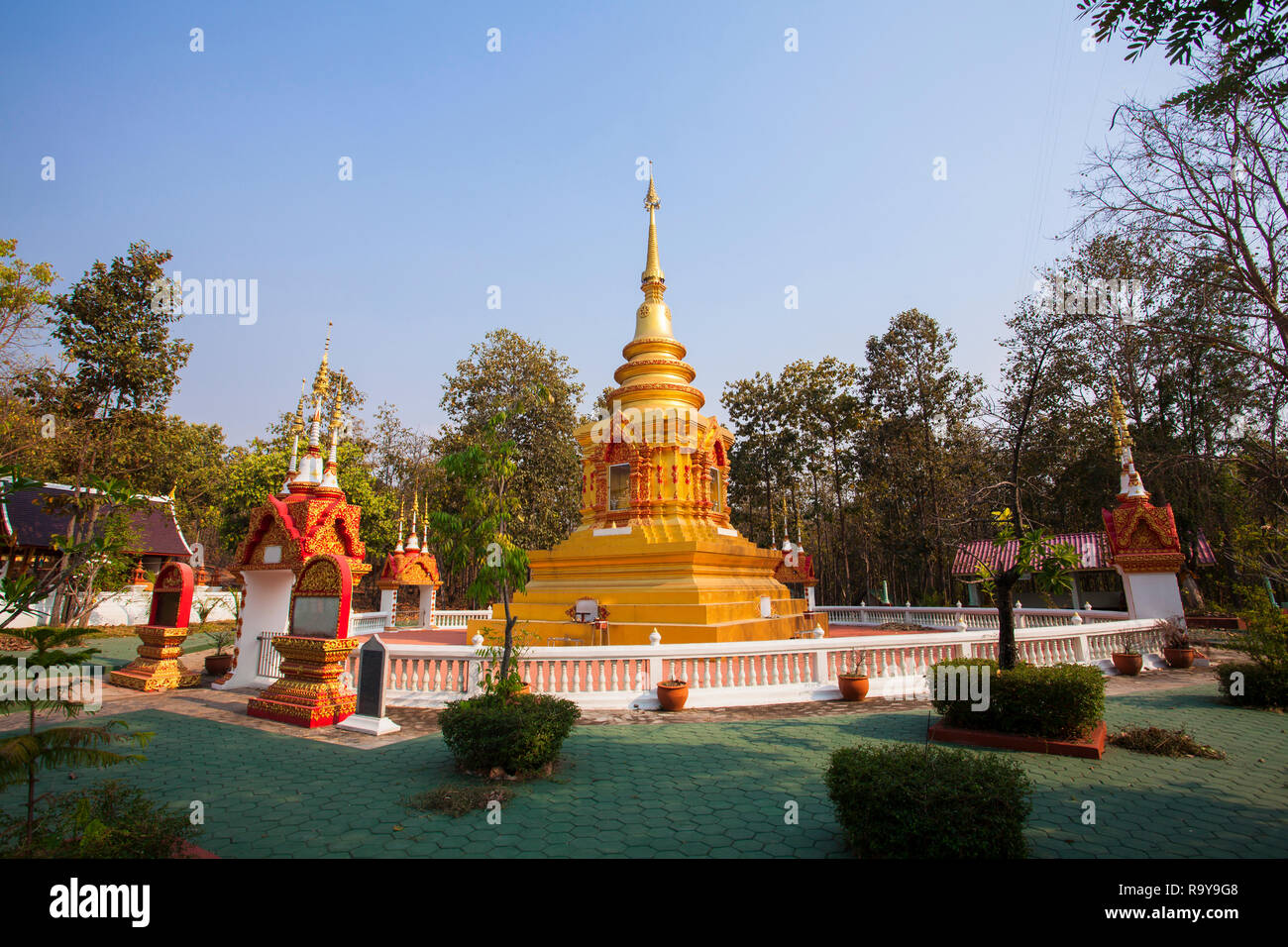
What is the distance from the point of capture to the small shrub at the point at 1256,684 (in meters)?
9.16

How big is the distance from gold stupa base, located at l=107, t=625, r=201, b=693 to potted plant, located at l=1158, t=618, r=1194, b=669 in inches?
827

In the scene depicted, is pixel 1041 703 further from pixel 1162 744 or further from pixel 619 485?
pixel 619 485

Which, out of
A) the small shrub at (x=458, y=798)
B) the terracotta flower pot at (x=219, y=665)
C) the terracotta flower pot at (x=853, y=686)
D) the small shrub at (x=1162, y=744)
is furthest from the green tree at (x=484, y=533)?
the terracotta flower pot at (x=219, y=665)

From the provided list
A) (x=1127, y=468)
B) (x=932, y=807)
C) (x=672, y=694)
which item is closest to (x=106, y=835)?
(x=932, y=807)

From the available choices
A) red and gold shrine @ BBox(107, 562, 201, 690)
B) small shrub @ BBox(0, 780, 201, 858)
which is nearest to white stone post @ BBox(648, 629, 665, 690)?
small shrub @ BBox(0, 780, 201, 858)

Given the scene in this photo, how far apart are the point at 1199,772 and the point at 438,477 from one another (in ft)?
115

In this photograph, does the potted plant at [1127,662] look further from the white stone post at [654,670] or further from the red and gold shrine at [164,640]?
the red and gold shrine at [164,640]

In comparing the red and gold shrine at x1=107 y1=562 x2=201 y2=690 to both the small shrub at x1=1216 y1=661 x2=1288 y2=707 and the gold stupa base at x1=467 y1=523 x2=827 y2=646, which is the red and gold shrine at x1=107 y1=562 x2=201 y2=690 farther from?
the small shrub at x1=1216 y1=661 x2=1288 y2=707

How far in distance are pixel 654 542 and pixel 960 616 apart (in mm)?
12654

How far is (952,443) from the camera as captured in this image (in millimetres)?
31828

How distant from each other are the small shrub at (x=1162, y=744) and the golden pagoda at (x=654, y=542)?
7878 millimetres
